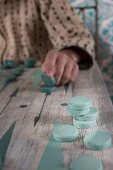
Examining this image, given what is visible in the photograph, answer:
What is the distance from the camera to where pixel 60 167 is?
448 mm

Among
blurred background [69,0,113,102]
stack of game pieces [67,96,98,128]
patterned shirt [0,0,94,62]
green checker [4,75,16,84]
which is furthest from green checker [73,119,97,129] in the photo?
blurred background [69,0,113,102]

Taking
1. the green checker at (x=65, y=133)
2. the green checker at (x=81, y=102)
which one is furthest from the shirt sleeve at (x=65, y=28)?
the green checker at (x=65, y=133)

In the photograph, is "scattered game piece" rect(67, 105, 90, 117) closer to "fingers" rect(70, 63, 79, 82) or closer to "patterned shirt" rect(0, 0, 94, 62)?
"fingers" rect(70, 63, 79, 82)

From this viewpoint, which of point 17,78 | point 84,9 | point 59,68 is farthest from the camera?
point 84,9

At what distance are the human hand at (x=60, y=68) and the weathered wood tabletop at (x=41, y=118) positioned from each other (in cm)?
3

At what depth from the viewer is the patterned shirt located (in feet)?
4.49

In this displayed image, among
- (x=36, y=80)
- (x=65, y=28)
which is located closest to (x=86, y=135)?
(x=36, y=80)

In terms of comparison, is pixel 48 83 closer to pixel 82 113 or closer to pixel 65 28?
pixel 82 113

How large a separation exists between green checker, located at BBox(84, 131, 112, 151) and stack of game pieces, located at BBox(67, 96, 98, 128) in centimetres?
5

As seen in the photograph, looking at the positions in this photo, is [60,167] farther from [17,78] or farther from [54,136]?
[17,78]

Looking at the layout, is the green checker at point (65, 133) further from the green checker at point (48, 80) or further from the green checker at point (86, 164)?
the green checker at point (48, 80)

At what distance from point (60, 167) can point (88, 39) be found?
0.85m

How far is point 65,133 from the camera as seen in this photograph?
0.54m

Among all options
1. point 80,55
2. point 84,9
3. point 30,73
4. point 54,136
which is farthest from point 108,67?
point 54,136
